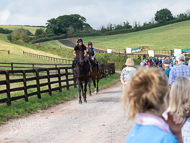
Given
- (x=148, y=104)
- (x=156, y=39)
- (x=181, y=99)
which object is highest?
(x=156, y=39)

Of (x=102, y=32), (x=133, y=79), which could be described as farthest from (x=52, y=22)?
(x=133, y=79)

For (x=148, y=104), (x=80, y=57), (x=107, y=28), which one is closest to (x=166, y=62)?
(x=80, y=57)

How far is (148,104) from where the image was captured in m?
1.88

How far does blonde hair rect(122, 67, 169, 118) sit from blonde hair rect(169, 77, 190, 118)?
3.77ft

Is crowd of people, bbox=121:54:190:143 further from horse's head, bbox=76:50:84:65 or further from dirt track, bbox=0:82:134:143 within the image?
horse's head, bbox=76:50:84:65

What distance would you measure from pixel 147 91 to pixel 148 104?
0.11m

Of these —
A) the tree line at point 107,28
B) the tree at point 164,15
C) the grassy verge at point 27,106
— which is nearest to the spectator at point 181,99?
the grassy verge at point 27,106

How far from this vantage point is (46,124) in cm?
816

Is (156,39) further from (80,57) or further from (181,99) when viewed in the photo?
(181,99)

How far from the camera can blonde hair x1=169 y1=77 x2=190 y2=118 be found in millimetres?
2992

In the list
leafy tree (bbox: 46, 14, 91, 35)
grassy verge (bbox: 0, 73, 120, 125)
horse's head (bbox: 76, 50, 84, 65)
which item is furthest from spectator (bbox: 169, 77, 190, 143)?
leafy tree (bbox: 46, 14, 91, 35)

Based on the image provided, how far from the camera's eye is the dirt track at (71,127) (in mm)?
6488

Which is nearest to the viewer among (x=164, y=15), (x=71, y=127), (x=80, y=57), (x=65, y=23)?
(x=71, y=127)

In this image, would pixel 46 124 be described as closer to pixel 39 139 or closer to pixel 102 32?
pixel 39 139
